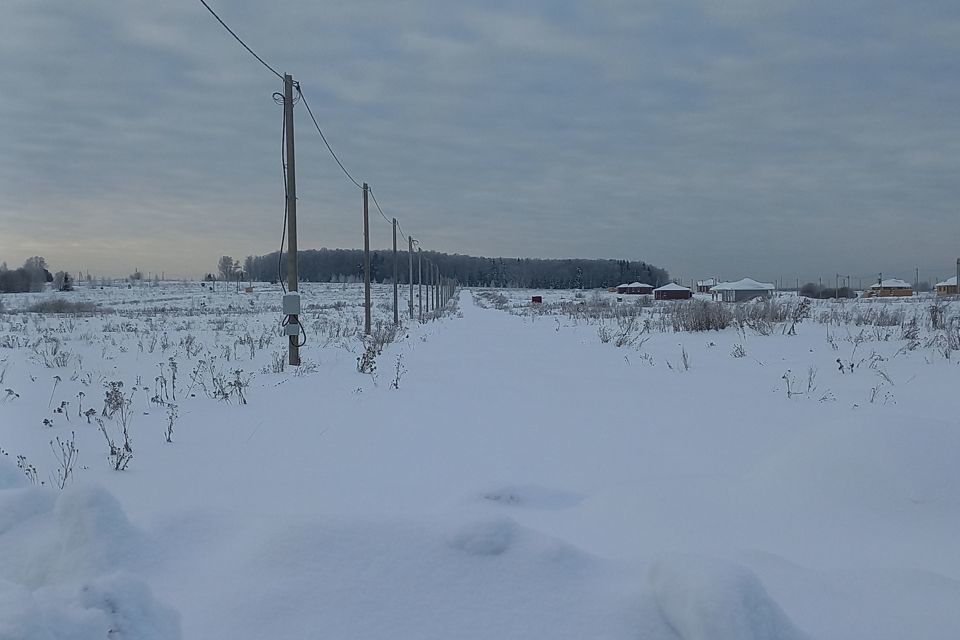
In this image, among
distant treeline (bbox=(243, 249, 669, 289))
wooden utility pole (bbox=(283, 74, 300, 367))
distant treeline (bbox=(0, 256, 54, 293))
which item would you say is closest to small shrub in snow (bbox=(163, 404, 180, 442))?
wooden utility pole (bbox=(283, 74, 300, 367))

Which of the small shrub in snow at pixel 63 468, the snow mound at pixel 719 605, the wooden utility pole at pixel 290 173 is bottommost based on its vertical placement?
the small shrub in snow at pixel 63 468

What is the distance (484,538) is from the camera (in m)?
2.26

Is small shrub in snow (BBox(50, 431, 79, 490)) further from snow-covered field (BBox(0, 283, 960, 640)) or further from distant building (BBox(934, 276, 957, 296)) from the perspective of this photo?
distant building (BBox(934, 276, 957, 296))

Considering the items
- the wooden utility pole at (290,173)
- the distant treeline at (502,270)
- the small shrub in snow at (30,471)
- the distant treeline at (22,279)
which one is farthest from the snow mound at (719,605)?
the distant treeline at (502,270)

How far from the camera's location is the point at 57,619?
5.35ft

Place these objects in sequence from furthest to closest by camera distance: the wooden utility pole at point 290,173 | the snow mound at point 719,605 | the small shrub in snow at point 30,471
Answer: the wooden utility pole at point 290,173 → the small shrub in snow at point 30,471 → the snow mound at point 719,605

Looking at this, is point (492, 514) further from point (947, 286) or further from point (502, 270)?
point (502, 270)

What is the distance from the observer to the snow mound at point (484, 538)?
7.34ft

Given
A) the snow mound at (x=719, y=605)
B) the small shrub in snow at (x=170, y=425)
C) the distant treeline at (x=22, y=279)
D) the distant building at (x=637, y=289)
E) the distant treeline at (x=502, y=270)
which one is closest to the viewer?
the snow mound at (x=719, y=605)

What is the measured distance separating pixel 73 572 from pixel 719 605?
2.08 metres

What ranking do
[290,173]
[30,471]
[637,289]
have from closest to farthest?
[30,471] < [290,173] < [637,289]

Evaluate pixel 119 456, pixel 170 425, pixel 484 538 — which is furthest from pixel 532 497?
pixel 170 425

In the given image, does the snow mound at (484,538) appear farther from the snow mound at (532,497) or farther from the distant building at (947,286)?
the distant building at (947,286)

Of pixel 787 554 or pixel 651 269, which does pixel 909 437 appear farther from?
pixel 651 269
